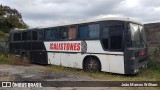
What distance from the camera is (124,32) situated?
35.2 ft

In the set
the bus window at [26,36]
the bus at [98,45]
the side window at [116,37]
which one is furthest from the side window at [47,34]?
the side window at [116,37]

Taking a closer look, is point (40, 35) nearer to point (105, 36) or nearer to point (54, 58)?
point (54, 58)

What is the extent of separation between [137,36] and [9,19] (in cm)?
2453

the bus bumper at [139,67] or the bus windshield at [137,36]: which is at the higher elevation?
the bus windshield at [137,36]

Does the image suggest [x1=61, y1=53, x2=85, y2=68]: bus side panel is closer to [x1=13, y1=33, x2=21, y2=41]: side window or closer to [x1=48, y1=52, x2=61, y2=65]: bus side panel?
[x1=48, y1=52, x2=61, y2=65]: bus side panel

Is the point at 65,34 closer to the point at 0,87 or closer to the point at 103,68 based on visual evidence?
the point at 103,68

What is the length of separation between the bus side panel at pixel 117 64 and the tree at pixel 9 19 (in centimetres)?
2364

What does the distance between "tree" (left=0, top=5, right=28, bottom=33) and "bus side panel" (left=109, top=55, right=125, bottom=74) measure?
23644 millimetres

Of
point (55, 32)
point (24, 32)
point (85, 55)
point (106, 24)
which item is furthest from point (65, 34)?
point (24, 32)


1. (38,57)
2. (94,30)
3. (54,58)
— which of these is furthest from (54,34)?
(94,30)

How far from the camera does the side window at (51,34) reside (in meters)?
14.2

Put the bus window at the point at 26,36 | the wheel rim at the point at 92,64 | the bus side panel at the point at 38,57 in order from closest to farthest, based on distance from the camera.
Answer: the wheel rim at the point at 92,64
the bus side panel at the point at 38,57
the bus window at the point at 26,36

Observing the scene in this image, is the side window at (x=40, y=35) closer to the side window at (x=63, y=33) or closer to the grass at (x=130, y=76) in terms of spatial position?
the side window at (x=63, y=33)

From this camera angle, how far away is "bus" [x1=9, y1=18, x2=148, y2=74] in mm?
10766
